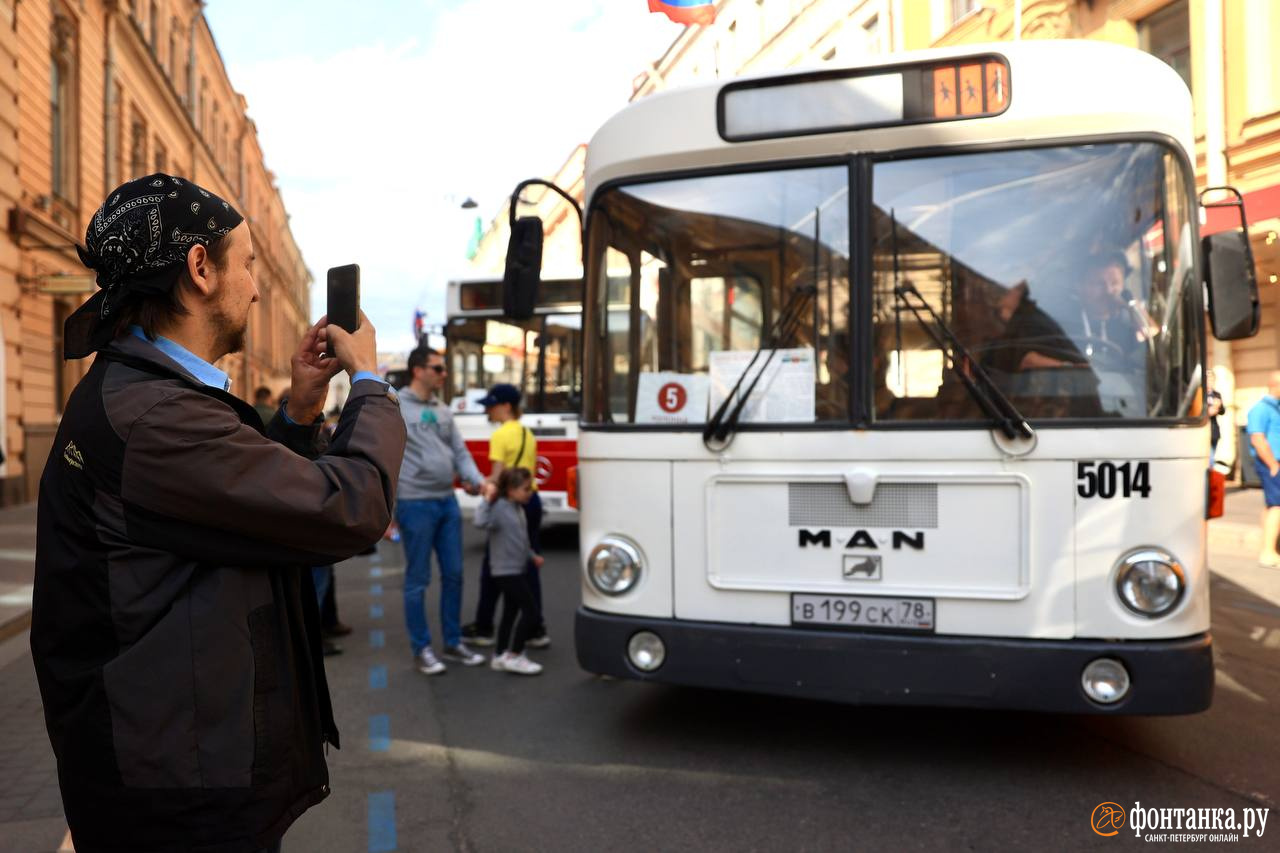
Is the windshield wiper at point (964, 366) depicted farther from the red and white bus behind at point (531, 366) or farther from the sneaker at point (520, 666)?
the red and white bus behind at point (531, 366)

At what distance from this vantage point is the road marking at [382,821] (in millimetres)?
3637

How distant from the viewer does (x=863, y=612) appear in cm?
414

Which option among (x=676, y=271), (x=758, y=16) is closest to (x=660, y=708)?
(x=676, y=271)

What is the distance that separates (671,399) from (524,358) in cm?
737

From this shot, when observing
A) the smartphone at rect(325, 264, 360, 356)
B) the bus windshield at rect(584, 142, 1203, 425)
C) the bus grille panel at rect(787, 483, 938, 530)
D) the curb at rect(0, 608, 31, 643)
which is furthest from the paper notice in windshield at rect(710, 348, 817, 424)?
the curb at rect(0, 608, 31, 643)

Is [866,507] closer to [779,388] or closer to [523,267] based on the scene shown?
[779,388]

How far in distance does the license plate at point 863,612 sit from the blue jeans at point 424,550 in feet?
8.38

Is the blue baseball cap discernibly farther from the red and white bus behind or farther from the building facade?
the building facade

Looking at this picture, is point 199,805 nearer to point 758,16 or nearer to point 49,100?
point 49,100

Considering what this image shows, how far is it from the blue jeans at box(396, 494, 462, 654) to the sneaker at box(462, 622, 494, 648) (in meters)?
0.68

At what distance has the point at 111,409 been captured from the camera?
1.60 m

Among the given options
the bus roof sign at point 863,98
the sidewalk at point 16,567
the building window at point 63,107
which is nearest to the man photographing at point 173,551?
the bus roof sign at point 863,98

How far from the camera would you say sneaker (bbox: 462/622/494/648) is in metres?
6.95

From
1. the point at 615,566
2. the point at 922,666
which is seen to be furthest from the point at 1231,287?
the point at 615,566
